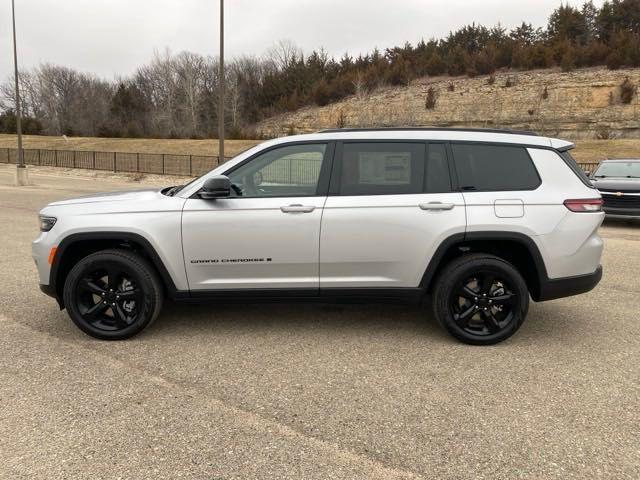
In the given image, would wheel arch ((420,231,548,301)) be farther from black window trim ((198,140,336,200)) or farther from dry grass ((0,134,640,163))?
dry grass ((0,134,640,163))

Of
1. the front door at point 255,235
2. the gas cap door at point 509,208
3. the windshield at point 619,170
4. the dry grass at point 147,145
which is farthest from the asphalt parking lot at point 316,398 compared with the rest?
the dry grass at point 147,145

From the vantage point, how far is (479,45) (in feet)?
247

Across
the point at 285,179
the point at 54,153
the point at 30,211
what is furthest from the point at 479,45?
the point at 285,179

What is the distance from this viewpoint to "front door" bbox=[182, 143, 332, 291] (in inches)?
166

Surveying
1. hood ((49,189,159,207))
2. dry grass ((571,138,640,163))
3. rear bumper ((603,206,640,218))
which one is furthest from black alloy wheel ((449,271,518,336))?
dry grass ((571,138,640,163))

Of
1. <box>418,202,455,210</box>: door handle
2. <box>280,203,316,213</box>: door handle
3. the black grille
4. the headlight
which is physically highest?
<box>418,202,455,210</box>: door handle

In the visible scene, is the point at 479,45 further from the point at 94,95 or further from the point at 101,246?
the point at 101,246

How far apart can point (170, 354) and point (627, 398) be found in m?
3.31

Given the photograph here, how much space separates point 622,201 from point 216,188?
10738mm

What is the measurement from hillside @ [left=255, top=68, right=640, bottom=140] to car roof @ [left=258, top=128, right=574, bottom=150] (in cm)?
4514

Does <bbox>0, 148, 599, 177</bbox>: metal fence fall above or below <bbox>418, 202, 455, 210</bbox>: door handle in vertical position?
above

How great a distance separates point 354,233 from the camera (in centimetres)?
423

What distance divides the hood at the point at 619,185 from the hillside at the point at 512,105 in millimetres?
36383

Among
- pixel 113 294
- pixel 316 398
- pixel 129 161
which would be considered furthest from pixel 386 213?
pixel 129 161
